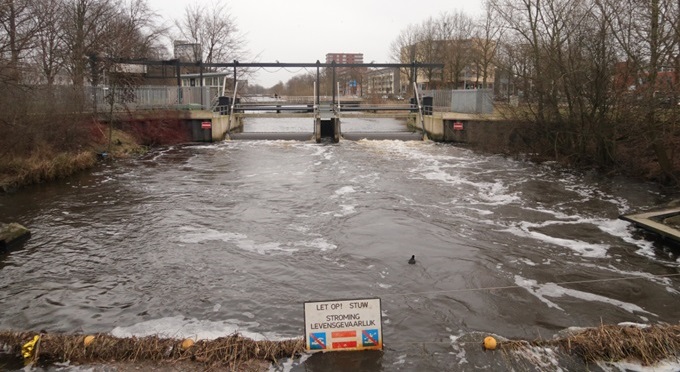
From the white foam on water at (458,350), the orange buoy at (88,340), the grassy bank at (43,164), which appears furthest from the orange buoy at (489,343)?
the grassy bank at (43,164)

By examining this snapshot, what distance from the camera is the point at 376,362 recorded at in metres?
5.69

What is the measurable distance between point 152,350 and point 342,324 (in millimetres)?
2183

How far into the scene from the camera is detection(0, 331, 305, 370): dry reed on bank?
5543 millimetres

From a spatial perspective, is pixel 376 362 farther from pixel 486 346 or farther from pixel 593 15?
pixel 593 15

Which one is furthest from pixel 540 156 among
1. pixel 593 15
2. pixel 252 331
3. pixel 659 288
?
pixel 252 331

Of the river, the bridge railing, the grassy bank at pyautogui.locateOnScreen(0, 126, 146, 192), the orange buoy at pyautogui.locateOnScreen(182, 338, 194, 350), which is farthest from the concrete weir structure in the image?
the orange buoy at pyautogui.locateOnScreen(182, 338, 194, 350)

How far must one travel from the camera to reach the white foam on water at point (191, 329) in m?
6.50

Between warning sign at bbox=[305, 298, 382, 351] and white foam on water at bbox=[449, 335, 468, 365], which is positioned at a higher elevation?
warning sign at bbox=[305, 298, 382, 351]

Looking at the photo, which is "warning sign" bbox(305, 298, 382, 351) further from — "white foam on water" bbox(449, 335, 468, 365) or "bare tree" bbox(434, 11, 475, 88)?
"bare tree" bbox(434, 11, 475, 88)

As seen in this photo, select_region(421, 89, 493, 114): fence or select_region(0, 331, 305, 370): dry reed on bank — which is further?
select_region(421, 89, 493, 114): fence

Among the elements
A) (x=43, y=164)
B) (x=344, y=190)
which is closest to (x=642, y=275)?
(x=344, y=190)

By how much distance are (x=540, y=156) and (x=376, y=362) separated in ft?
65.0

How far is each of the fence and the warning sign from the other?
24866 millimetres

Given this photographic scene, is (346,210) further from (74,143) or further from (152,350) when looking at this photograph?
(74,143)
